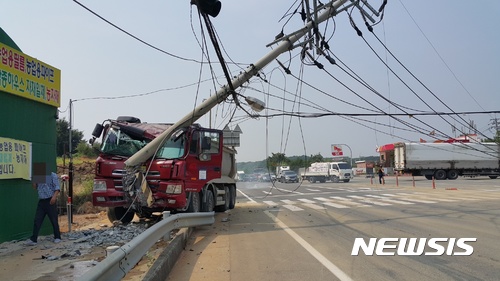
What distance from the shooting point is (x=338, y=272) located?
658cm

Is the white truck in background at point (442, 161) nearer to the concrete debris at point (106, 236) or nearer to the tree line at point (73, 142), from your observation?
the tree line at point (73, 142)

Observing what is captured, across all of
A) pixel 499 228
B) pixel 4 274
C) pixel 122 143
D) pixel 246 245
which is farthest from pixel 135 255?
pixel 499 228

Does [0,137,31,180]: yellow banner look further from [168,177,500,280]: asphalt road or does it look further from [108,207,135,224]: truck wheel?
[168,177,500,280]: asphalt road

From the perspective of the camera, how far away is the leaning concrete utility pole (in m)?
12.1

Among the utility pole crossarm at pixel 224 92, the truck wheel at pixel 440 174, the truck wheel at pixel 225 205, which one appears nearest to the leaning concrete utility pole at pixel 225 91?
the utility pole crossarm at pixel 224 92

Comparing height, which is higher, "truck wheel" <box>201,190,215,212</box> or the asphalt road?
"truck wheel" <box>201,190,215,212</box>

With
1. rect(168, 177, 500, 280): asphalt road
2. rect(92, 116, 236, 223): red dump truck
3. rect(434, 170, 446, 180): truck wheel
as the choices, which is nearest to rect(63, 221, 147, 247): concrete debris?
rect(92, 116, 236, 223): red dump truck

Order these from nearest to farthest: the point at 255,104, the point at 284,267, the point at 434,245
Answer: the point at 284,267
the point at 434,245
the point at 255,104

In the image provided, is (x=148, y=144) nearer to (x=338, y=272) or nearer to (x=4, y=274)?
(x=4, y=274)

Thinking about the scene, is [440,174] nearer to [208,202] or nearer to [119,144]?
[208,202]

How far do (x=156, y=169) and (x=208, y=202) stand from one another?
8.20 ft

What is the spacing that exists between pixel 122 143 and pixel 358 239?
726cm

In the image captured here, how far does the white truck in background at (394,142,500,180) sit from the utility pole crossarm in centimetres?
3349

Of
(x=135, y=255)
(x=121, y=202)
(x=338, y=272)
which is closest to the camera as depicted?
(x=135, y=255)
